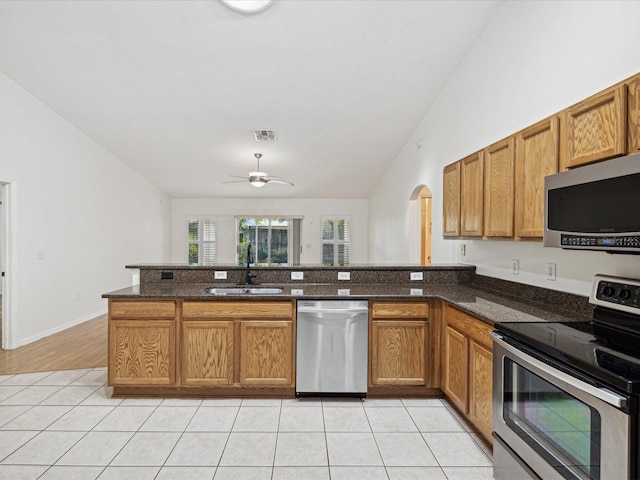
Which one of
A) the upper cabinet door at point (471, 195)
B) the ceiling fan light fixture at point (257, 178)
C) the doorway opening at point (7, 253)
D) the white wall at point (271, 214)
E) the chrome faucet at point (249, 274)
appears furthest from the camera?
the white wall at point (271, 214)

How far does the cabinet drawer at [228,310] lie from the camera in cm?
282

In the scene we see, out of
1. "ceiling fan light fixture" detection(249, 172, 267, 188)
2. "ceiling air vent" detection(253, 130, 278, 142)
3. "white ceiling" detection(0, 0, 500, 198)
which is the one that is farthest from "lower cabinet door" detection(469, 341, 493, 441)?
"ceiling fan light fixture" detection(249, 172, 267, 188)

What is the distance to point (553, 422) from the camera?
1.51 meters

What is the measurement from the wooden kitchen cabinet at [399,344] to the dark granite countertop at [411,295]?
0.34ft

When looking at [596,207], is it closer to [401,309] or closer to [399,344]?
[401,309]

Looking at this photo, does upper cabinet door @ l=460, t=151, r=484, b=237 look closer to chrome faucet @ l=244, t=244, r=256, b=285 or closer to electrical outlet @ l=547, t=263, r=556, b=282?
electrical outlet @ l=547, t=263, r=556, b=282

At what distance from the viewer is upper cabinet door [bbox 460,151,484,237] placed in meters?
2.78

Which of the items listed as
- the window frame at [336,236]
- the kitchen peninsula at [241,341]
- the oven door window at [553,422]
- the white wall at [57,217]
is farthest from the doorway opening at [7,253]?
the window frame at [336,236]

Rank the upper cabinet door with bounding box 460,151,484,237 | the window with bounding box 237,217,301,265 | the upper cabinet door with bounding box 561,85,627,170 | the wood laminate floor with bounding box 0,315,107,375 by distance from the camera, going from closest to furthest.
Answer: the upper cabinet door with bounding box 561,85,627,170 < the upper cabinet door with bounding box 460,151,484,237 < the wood laminate floor with bounding box 0,315,107,375 < the window with bounding box 237,217,301,265

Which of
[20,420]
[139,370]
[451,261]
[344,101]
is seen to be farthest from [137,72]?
[451,261]

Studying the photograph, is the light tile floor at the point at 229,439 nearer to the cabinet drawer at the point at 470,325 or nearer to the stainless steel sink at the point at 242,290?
the cabinet drawer at the point at 470,325

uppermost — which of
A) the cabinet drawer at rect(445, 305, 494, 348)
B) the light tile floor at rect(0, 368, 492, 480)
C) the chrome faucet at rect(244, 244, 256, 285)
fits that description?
the chrome faucet at rect(244, 244, 256, 285)

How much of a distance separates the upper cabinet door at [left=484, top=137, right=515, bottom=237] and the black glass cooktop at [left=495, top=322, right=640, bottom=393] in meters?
0.76

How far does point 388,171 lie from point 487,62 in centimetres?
382
